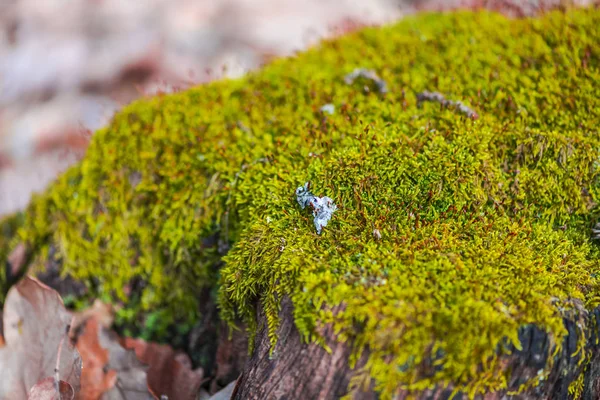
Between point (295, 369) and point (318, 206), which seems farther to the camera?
point (318, 206)

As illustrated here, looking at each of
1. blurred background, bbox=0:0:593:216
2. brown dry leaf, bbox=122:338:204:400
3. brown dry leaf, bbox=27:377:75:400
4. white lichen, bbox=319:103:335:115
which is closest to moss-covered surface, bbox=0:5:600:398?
white lichen, bbox=319:103:335:115

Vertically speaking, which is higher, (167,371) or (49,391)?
(49,391)

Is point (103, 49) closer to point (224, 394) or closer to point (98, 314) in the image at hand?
point (98, 314)

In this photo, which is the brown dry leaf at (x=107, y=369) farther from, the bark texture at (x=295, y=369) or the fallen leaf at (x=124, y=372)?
the bark texture at (x=295, y=369)

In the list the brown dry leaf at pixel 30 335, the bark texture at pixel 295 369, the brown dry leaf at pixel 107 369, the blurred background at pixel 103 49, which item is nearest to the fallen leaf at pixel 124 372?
the brown dry leaf at pixel 107 369

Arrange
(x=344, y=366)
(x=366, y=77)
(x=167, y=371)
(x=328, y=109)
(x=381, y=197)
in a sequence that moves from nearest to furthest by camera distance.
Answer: (x=344, y=366) → (x=381, y=197) → (x=167, y=371) → (x=328, y=109) → (x=366, y=77)

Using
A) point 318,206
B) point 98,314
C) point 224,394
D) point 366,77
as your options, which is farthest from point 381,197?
point 98,314

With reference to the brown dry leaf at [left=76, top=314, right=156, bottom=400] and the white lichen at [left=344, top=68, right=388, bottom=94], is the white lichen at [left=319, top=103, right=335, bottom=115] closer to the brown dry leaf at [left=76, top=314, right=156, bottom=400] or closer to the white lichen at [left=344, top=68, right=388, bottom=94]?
the white lichen at [left=344, top=68, right=388, bottom=94]
